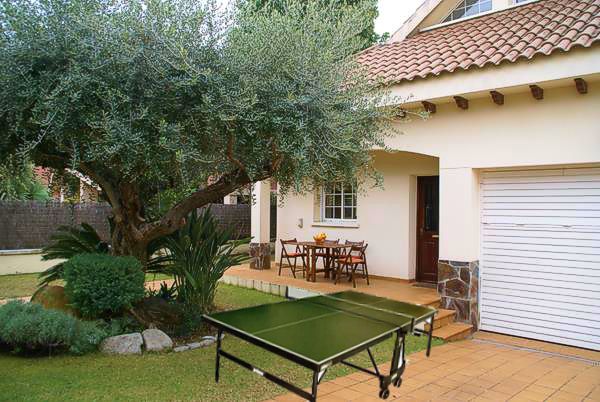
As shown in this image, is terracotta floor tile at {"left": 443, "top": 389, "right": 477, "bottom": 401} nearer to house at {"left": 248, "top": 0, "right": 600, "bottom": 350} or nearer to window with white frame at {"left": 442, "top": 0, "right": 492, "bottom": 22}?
house at {"left": 248, "top": 0, "right": 600, "bottom": 350}

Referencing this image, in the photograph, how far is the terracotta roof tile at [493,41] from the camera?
22.6ft

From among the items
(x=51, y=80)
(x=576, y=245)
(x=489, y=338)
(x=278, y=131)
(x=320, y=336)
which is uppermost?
(x=51, y=80)

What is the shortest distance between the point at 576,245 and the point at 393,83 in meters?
3.96

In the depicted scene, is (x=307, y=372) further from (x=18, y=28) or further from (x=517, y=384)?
(x=18, y=28)

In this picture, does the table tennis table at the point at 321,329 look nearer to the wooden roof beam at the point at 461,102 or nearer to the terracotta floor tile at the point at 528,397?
the terracotta floor tile at the point at 528,397

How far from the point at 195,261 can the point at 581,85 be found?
20.9 feet

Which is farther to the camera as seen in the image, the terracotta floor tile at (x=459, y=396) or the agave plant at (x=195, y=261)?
the agave plant at (x=195, y=261)

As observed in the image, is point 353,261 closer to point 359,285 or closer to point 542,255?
point 359,285

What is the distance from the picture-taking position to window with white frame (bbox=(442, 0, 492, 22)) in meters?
10.5

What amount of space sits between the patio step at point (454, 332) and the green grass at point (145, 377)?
1.13 metres

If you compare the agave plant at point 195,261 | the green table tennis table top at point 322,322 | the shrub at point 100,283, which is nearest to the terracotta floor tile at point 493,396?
the green table tennis table top at point 322,322

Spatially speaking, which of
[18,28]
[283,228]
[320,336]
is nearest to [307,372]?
[320,336]

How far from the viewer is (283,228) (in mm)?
12719

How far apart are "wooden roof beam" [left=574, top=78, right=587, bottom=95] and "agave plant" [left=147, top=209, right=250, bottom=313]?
576 cm
